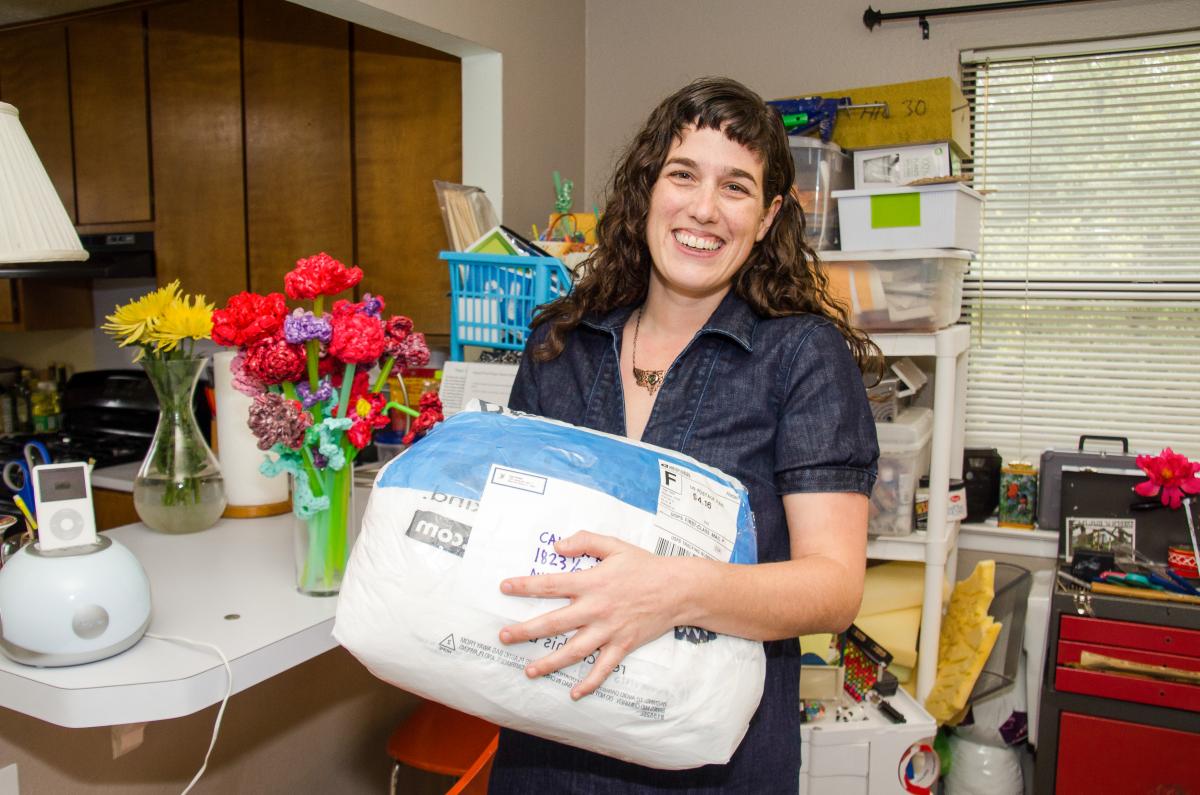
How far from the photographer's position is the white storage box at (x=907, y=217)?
6.17 ft

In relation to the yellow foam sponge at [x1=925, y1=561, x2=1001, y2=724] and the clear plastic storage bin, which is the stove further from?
the yellow foam sponge at [x1=925, y1=561, x2=1001, y2=724]

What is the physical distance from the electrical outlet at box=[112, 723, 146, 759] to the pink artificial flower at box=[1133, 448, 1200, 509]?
7.22ft

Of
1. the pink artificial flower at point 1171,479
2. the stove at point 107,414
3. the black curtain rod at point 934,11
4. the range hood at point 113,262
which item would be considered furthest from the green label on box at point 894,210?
the range hood at point 113,262

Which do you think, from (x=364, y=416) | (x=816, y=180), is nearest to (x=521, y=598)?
(x=364, y=416)

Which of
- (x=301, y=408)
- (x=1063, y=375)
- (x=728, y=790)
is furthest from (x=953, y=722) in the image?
(x=301, y=408)

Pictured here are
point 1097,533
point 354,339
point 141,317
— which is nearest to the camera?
point 354,339

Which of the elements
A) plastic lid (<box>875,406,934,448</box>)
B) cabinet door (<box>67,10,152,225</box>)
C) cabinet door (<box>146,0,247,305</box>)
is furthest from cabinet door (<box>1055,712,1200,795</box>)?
cabinet door (<box>67,10,152,225</box>)

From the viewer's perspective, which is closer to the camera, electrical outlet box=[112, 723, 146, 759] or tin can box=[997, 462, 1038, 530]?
electrical outlet box=[112, 723, 146, 759]

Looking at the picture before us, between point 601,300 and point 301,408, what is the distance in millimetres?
462

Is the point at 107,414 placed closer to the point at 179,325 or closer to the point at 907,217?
the point at 179,325

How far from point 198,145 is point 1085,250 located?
2740 millimetres

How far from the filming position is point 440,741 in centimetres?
159

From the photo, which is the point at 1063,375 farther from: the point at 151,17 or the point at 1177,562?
the point at 151,17

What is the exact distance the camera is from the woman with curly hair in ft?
3.23
